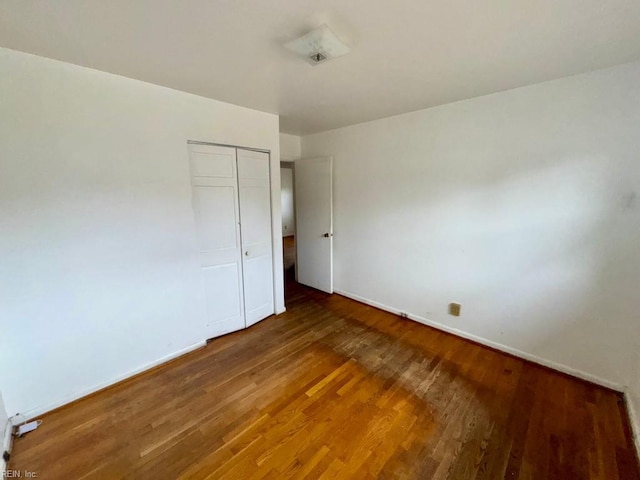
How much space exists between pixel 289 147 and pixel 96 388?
3.35m

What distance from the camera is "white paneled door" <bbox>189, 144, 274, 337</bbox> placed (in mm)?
2412

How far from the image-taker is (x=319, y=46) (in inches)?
54.7

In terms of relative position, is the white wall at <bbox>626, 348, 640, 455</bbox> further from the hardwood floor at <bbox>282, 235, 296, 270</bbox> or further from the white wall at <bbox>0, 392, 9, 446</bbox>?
the hardwood floor at <bbox>282, 235, 296, 270</bbox>

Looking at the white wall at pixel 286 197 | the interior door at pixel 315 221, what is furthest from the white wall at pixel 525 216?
the white wall at pixel 286 197

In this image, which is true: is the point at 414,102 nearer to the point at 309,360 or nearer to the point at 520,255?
the point at 520,255

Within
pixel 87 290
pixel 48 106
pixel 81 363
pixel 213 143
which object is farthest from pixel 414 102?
pixel 81 363

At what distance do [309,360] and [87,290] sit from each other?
181 centimetres

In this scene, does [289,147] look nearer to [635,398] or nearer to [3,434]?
[3,434]

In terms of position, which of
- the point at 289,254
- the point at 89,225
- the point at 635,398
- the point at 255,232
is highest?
the point at 89,225

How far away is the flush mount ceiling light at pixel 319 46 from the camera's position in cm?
131

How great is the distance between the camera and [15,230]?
1566 mm

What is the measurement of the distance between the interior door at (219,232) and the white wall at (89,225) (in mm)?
128

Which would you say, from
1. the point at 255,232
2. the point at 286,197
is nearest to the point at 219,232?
the point at 255,232

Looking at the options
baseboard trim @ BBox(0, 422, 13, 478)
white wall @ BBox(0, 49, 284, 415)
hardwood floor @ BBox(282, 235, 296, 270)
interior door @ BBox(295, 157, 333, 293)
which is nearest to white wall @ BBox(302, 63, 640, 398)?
interior door @ BBox(295, 157, 333, 293)
